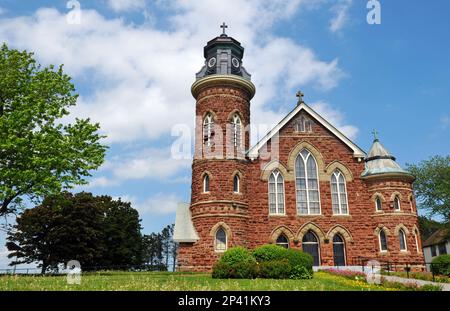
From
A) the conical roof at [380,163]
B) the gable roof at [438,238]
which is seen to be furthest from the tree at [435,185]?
the conical roof at [380,163]

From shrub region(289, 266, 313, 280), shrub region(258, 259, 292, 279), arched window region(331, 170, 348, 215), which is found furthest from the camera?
arched window region(331, 170, 348, 215)

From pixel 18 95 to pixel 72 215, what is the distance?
2333cm

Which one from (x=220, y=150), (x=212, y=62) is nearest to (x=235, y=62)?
(x=212, y=62)

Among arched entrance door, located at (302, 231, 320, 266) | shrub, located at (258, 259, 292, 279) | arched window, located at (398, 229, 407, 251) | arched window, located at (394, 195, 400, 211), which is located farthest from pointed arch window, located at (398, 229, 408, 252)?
shrub, located at (258, 259, 292, 279)

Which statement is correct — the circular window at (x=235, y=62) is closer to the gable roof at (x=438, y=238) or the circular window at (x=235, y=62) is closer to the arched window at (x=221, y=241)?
the arched window at (x=221, y=241)

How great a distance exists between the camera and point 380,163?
27.7m

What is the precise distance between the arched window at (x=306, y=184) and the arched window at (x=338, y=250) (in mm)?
2278

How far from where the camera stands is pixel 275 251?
63.0 ft

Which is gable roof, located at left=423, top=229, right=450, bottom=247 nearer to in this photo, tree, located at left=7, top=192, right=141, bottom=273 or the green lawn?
the green lawn

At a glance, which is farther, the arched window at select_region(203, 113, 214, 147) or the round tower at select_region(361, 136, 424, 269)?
the arched window at select_region(203, 113, 214, 147)

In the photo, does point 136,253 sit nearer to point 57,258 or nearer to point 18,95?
point 57,258

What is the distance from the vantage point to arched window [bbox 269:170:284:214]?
26516 millimetres

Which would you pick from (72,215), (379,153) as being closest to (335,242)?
(379,153)

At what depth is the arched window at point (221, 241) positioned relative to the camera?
80.1ft
